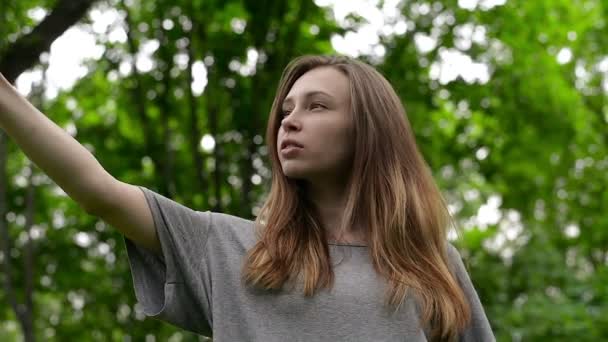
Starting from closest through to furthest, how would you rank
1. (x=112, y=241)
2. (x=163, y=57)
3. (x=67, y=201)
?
(x=163, y=57) < (x=112, y=241) < (x=67, y=201)

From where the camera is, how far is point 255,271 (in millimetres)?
2352

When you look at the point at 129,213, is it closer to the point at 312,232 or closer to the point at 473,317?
the point at 312,232

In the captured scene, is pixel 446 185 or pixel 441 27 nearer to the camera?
pixel 441 27

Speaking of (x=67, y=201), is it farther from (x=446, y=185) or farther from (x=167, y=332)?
(x=446, y=185)

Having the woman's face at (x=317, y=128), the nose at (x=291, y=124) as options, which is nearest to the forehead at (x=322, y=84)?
the woman's face at (x=317, y=128)

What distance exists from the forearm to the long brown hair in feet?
1.63

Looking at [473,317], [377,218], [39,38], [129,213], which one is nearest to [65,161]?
[129,213]

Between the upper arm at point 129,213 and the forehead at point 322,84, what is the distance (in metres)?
0.60

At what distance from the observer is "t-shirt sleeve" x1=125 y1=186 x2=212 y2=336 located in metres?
2.30

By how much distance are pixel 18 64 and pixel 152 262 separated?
1036 mm

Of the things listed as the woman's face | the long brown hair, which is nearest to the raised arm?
the long brown hair

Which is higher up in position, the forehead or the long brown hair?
the forehead

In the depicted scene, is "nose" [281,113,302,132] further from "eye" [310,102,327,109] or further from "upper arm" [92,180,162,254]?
"upper arm" [92,180,162,254]

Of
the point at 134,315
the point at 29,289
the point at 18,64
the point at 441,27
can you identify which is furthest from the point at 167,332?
the point at 18,64
